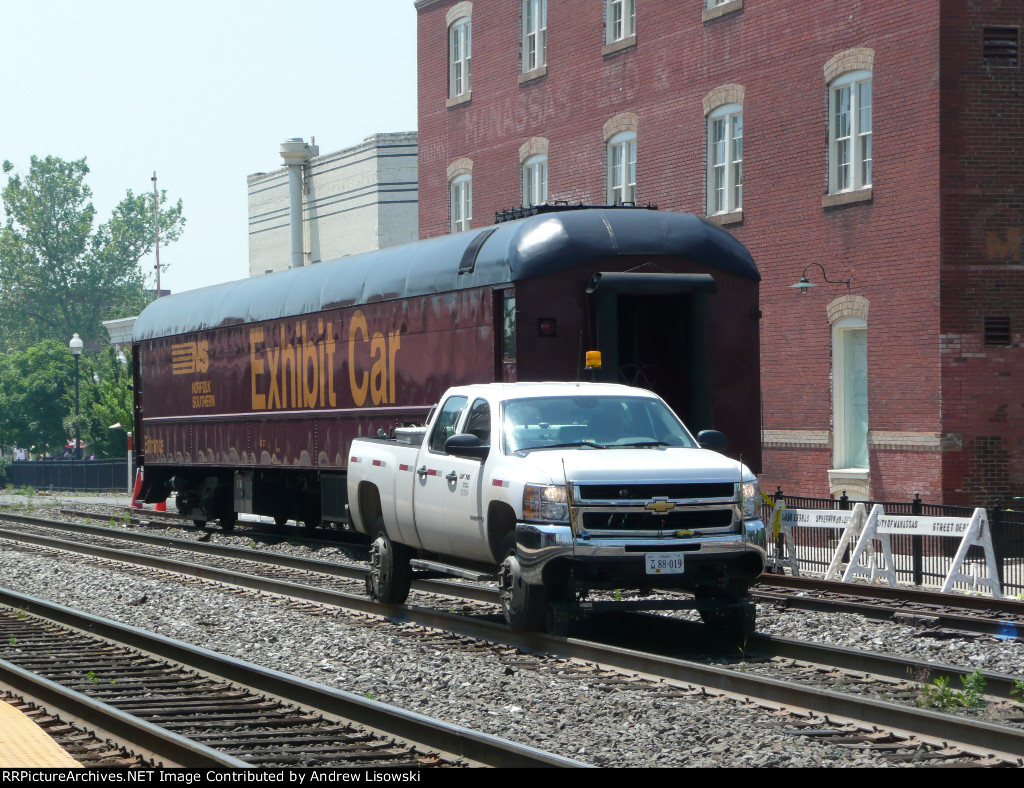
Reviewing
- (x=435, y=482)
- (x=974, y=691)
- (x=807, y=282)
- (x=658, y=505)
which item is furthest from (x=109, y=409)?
(x=974, y=691)

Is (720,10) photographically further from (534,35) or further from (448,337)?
(448,337)

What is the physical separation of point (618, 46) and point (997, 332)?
10989 millimetres

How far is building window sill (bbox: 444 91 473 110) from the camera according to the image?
3547 cm

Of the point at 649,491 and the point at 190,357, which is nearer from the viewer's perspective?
the point at 649,491

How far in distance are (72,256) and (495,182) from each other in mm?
78322

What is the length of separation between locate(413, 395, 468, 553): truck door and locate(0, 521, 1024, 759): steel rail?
673 millimetres

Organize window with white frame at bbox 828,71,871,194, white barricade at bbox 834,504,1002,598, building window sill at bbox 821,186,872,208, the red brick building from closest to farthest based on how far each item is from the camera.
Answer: white barricade at bbox 834,504,1002,598 → the red brick building → building window sill at bbox 821,186,872,208 → window with white frame at bbox 828,71,871,194

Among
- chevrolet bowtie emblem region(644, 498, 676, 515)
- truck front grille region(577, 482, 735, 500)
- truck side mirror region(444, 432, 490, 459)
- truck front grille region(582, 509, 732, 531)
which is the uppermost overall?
truck side mirror region(444, 432, 490, 459)

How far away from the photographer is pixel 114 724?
8.53m

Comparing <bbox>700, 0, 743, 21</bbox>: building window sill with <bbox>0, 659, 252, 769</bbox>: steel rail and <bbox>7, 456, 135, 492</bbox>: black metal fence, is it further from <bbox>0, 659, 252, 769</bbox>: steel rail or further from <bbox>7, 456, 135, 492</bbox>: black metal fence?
<bbox>7, 456, 135, 492</bbox>: black metal fence

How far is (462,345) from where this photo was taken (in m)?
17.2

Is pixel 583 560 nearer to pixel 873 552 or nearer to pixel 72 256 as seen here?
pixel 873 552

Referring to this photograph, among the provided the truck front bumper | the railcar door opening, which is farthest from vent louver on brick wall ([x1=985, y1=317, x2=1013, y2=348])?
the truck front bumper

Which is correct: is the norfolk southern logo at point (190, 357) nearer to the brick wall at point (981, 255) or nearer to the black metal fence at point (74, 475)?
the brick wall at point (981, 255)
